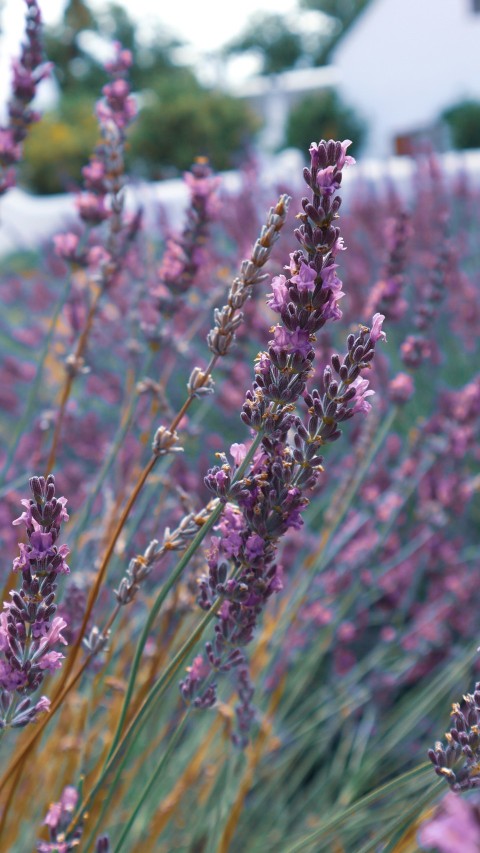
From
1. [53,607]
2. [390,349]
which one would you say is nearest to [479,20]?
[390,349]

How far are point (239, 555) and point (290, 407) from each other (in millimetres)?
174

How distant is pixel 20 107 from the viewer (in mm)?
1731

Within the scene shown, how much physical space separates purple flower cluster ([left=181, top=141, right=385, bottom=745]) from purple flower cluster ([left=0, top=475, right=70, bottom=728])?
0.56 feet

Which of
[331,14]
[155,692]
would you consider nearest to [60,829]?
[155,692]

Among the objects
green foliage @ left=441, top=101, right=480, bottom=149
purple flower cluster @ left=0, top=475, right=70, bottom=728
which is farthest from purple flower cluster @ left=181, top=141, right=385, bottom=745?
green foliage @ left=441, top=101, right=480, bottom=149

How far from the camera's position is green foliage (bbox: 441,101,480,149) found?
19938 mm

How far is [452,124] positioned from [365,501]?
2059cm

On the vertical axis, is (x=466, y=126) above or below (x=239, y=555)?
above

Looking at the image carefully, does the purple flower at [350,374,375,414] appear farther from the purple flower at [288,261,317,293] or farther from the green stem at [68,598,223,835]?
the green stem at [68,598,223,835]

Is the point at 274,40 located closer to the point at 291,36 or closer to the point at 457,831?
the point at 291,36

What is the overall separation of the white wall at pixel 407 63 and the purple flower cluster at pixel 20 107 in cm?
2320

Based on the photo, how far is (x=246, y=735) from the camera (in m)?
1.38

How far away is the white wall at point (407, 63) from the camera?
23.7 meters

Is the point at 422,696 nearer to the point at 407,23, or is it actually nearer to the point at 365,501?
the point at 365,501
